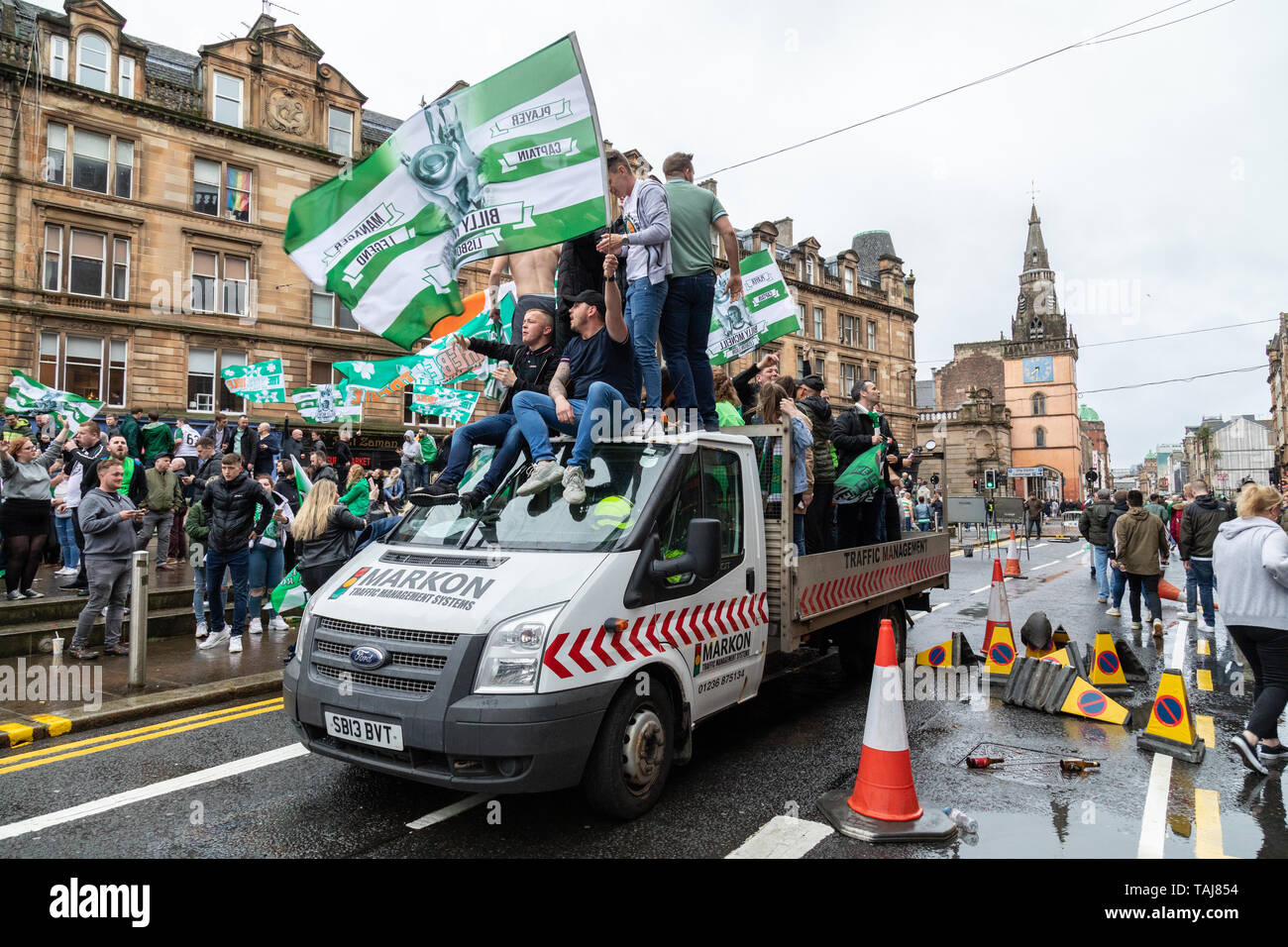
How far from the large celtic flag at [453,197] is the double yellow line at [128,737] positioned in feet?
11.0

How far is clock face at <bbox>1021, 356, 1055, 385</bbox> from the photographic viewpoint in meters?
77.2

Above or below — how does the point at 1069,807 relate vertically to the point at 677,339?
below

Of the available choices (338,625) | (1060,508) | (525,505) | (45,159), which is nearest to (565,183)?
(525,505)

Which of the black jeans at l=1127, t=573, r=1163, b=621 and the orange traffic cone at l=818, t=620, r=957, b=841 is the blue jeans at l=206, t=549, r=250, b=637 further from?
the black jeans at l=1127, t=573, r=1163, b=621

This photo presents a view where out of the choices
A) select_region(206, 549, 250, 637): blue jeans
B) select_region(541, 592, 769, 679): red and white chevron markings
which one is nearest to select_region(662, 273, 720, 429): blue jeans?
select_region(541, 592, 769, 679): red and white chevron markings

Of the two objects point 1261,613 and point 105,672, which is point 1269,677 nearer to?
point 1261,613

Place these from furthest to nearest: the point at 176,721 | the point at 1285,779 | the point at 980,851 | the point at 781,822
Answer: the point at 176,721, the point at 1285,779, the point at 781,822, the point at 980,851

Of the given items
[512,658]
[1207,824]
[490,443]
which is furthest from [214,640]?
[1207,824]

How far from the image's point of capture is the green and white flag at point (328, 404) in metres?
17.7

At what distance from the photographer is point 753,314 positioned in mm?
10008

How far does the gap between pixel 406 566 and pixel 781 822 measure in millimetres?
2443

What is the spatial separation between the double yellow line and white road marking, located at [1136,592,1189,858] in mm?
6185

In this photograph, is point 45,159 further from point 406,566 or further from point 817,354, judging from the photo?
point 817,354

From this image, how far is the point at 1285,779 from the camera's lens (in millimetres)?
4949
